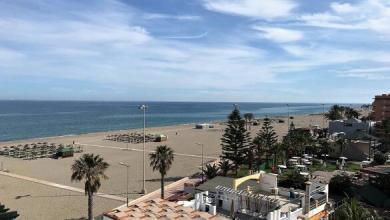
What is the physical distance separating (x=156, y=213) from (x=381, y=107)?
93.6 m

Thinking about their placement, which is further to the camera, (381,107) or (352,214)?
(381,107)

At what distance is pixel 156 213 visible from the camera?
16.9 metres

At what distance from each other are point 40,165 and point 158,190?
19128 millimetres

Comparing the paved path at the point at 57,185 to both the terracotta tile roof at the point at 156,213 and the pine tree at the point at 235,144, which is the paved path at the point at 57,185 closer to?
the terracotta tile roof at the point at 156,213

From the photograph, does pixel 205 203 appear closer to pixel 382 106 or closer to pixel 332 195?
pixel 332 195

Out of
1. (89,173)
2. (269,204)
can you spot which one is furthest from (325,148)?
(89,173)

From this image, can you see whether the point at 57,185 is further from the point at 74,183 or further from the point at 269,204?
the point at 269,204

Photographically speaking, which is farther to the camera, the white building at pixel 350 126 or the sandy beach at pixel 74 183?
the white building at pixel 350 126

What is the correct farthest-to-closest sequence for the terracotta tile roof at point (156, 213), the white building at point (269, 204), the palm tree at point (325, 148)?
1. the palm tree at point (325, 148)
2. the white building at point (269, 204)
3. the terracotta tile roof at point (156, 213)

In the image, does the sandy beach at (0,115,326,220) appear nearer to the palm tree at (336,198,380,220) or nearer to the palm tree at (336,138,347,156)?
the palm tree at (336,138,347,156)

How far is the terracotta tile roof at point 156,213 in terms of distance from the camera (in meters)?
16.4

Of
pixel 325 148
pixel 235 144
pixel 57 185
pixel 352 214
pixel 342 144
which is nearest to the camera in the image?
pixel 352 214

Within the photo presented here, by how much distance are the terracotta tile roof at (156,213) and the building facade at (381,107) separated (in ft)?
294

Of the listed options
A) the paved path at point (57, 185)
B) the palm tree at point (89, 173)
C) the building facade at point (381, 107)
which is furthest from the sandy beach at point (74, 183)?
the building facade at point (381, 107)
